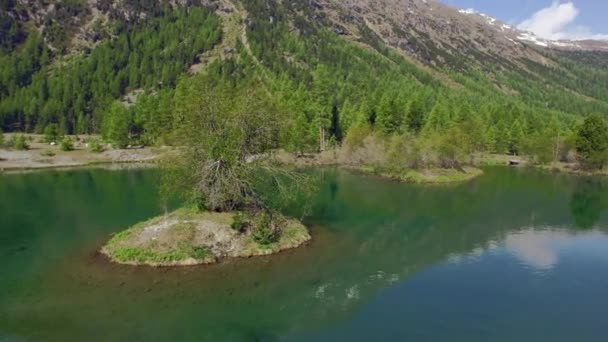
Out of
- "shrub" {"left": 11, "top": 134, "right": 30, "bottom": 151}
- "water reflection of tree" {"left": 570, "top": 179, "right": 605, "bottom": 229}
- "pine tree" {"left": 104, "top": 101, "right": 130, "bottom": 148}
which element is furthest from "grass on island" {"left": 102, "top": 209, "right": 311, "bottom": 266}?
"shrub" {"left": 11, "top": 134, "right": 30, "bottom": 151}

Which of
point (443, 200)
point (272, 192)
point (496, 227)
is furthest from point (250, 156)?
point (443, 200)

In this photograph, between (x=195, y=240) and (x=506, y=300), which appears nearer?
(x=506, y=300)

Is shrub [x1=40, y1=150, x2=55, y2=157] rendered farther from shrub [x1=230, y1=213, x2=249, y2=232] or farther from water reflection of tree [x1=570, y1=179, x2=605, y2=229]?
water reflection of tree [x1=570, y1=179, x2=605, y2=229]

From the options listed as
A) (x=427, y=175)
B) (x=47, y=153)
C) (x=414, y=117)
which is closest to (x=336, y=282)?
(x=427, y=175)

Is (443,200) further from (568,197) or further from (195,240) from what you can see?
(195,240)

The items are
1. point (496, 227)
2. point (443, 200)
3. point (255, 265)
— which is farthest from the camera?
point (443, 200)

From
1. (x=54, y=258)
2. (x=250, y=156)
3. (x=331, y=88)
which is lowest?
(x=54, y=258)

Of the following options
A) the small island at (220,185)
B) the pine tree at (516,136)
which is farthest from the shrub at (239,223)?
the pine tree at (516,136)
